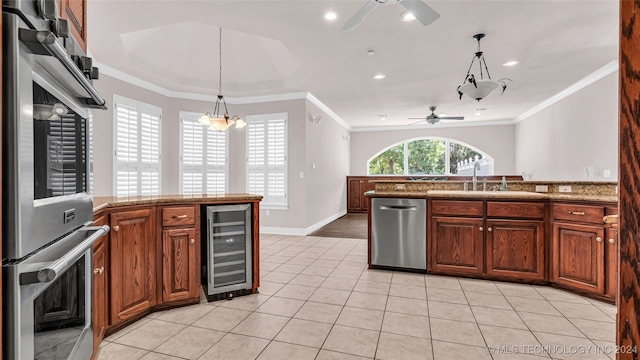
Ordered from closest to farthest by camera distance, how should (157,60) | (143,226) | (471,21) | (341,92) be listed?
(143,226) < (471,21) < (157,60) < (341,92)

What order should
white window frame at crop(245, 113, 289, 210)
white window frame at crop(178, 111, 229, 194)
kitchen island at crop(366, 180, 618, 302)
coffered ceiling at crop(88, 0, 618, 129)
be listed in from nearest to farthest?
kitchen island at crop(366, 180, 618, 302) → coffered ceiling at crop(88, 0, 618, 129) → white window frame at crop(178, 111, 229, 194) → white window frame at crop(245, 113, 289, 210)

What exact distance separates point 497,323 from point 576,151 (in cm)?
462

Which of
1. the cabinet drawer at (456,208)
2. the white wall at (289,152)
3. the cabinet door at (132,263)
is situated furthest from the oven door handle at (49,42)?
the white wall at (289,152)

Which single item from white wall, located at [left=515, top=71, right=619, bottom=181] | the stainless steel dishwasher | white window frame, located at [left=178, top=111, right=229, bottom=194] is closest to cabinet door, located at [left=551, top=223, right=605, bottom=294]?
the stainless steel dishwasher

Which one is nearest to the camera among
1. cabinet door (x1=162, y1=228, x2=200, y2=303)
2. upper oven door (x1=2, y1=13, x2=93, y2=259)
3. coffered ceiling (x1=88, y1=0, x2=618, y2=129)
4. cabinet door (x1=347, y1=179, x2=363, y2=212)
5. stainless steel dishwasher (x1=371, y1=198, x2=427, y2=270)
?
upper oven door (x1=2, y1=13, x2=93, y2=259)

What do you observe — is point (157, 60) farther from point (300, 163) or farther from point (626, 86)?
point (626, 86)

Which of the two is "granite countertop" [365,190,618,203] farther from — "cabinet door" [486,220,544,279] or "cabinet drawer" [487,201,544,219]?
"cabinet door" [486,220,544,279]

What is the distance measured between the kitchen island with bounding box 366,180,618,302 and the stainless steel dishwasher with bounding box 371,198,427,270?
64 mm

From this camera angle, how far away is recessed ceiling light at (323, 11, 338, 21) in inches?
116

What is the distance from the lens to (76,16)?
53.2 inches

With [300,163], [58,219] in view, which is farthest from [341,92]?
[58,219]

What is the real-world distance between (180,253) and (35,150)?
72.6 inches

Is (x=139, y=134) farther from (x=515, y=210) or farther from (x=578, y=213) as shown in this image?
(x=578, y=213)

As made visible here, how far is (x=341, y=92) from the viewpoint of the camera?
580 cm
